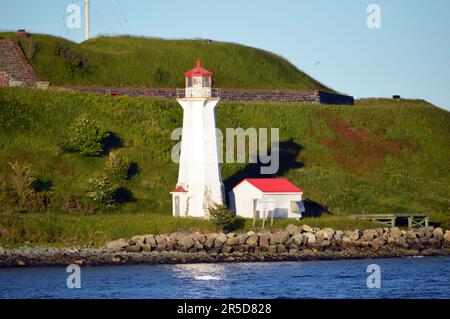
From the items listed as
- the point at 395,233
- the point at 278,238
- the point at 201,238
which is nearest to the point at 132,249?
the point at 201,238

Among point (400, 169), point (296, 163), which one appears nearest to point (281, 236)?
point (296, 163)

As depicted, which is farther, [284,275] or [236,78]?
[236,78]

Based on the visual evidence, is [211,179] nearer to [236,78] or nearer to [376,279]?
[376,279]

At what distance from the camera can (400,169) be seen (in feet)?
225

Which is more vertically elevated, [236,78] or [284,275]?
[236,78]

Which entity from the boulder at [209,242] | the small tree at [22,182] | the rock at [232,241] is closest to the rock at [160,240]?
the boulder at [209,242]

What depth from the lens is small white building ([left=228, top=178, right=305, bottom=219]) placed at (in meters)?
53.6

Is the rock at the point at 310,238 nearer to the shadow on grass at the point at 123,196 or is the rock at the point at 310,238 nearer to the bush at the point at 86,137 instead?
the shadow on grass at the point at 123,196

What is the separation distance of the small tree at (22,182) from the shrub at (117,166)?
179 inches

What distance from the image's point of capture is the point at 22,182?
52469 mm

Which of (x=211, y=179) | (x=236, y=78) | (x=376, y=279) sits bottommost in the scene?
(x=376, y=279)

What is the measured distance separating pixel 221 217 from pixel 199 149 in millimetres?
3282

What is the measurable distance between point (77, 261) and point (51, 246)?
7.58 feet
